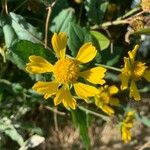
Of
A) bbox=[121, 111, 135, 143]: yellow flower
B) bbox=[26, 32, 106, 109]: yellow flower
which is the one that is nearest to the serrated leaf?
bbox=[26, 32, 106, 109]: yellow flower

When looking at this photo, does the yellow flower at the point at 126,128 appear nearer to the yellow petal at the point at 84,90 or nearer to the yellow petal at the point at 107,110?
the yellow petal at the point at 107,110

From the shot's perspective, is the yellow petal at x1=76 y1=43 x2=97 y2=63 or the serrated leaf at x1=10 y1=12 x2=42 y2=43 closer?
the yellow petal at x1=76 y1=43 x2=97 y2=63

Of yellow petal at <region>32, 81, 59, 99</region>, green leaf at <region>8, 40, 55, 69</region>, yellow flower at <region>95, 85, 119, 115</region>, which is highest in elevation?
green leaf at <region>8, 40, 55, 69</region>

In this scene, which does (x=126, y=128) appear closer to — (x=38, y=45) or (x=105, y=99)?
(x=105, y=99)

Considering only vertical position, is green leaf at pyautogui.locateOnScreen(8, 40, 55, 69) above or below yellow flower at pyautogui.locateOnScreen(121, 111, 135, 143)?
above

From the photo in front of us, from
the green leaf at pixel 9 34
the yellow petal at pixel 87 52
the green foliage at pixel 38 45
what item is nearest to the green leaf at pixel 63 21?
the green foliage at pixel 38 45

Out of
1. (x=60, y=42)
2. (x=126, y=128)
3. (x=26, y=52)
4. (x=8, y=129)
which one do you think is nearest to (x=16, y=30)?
(x=26, y=52)

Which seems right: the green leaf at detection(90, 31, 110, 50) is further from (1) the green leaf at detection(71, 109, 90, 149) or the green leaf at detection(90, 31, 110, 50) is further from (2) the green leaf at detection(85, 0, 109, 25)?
(1) the green leaf at detection(71, 109, 90, 149)

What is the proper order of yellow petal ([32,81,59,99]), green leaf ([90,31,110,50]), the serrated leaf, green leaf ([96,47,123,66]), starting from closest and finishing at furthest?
yellow petal ([32,81,59,99])
the serrated leaf
green leaf ([90,31,110,50])
green leaf ([96,47,123,66])
